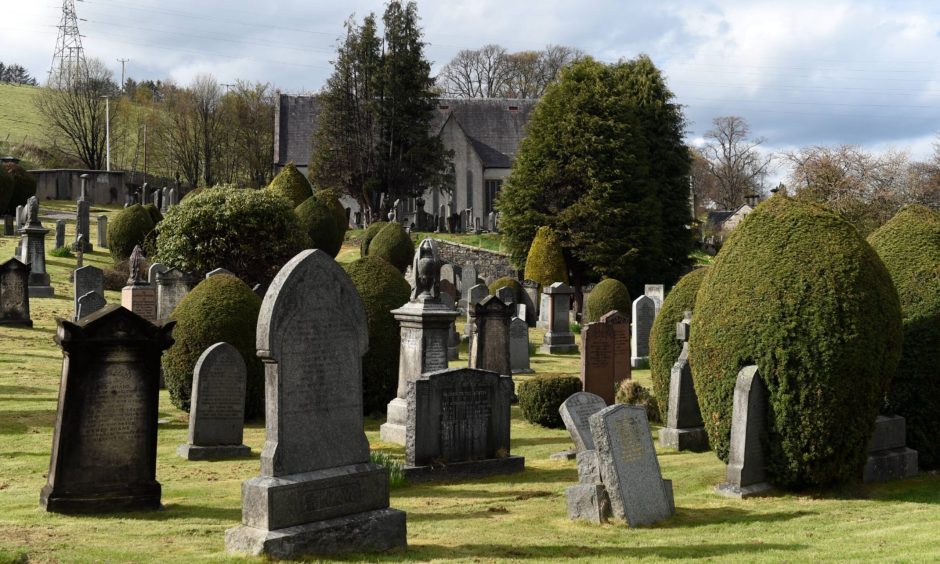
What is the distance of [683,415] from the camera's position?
1356 cm

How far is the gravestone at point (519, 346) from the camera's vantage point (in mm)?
21875

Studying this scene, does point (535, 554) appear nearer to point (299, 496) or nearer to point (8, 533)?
point (299, 496)

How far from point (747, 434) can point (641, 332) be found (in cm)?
1402

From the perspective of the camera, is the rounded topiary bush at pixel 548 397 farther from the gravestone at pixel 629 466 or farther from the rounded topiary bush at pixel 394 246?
the rounded topiary bush at pixel 394 246

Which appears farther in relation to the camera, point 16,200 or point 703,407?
point 16,200

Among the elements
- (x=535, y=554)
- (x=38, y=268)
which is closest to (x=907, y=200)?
(x=38, y=268)

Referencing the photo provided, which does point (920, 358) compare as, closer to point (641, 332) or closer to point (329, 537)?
point (329, 537)

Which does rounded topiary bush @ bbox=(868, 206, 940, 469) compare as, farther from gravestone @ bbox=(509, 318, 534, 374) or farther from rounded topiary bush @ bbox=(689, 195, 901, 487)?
gravestone @ bbox=(509, 318, 534, 374)

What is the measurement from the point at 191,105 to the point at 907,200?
54.5 m

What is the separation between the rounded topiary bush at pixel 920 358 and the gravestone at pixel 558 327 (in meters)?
15.6

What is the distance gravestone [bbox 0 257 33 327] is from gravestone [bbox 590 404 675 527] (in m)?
18.6

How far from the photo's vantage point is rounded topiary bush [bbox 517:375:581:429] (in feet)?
50.3

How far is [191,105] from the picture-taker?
3044 inches

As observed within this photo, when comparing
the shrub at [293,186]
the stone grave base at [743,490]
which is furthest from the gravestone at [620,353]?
the shrub at [293,186]
